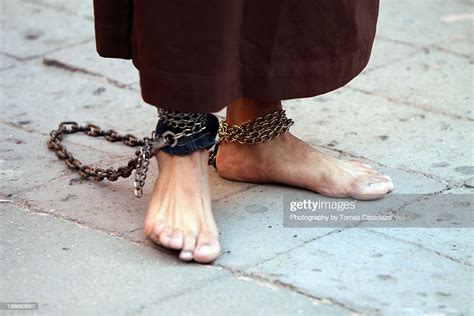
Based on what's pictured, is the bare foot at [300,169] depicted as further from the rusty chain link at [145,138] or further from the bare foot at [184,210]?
the bare foot at [184,210]

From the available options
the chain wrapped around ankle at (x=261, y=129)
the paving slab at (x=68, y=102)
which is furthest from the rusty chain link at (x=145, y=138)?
the paving slab at (x=68, y=102)

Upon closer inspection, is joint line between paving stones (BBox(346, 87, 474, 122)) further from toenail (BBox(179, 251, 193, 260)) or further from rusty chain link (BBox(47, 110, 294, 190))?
toenail (BBox(179, 251, 193, 260))

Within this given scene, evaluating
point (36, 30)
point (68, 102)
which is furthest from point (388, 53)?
point (36, 30)

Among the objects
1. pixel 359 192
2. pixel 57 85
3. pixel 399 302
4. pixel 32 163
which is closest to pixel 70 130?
pixel 32 163

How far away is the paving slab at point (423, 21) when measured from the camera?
4.00 metres

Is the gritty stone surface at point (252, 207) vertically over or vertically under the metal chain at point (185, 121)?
under

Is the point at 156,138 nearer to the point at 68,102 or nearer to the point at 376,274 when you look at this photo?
the point at 376,274

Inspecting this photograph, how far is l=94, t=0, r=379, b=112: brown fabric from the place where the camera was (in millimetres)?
2205

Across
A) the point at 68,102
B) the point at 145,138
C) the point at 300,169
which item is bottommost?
the point at 68,102

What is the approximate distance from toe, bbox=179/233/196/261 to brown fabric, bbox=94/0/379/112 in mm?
295

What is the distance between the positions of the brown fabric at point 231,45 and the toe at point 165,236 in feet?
0.94

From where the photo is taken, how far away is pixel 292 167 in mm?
2662

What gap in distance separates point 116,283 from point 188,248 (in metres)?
0.19

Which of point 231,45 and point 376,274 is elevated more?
point 231,45
